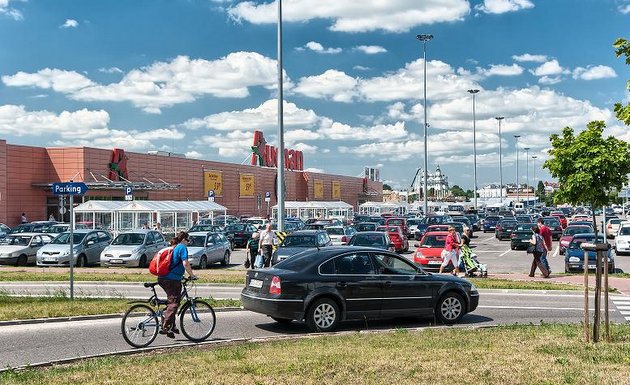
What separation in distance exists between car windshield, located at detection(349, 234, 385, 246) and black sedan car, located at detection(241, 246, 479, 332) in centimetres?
1591

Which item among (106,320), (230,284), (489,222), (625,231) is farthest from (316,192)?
(106,320)

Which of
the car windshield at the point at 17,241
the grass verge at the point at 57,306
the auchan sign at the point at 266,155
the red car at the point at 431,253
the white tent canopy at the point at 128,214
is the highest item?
the auchan sign at the point at 266,155

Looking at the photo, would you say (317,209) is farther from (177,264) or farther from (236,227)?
(177,264)

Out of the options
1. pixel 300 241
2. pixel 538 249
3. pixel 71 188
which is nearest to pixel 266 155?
pixel 300 241

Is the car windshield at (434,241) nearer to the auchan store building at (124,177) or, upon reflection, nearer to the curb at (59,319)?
the curb at (59,319)

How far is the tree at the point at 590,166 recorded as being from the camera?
19.0 m

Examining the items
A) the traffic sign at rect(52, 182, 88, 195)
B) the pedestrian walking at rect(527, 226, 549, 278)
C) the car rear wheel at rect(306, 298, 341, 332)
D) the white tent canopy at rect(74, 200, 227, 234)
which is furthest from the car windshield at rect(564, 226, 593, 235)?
the traffic sign at rect(52, 182, 88, 195)

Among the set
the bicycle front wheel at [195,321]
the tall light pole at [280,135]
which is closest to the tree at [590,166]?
the tall light pole at [280,135]

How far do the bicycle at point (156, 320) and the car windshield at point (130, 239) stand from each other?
1724 centimetres

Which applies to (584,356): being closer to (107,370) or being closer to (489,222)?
(107,370)

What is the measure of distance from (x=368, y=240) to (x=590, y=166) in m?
12.1

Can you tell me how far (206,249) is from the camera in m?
27.9

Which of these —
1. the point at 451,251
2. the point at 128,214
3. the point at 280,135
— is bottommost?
the point at 451,251

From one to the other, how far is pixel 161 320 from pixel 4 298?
6585 mm
